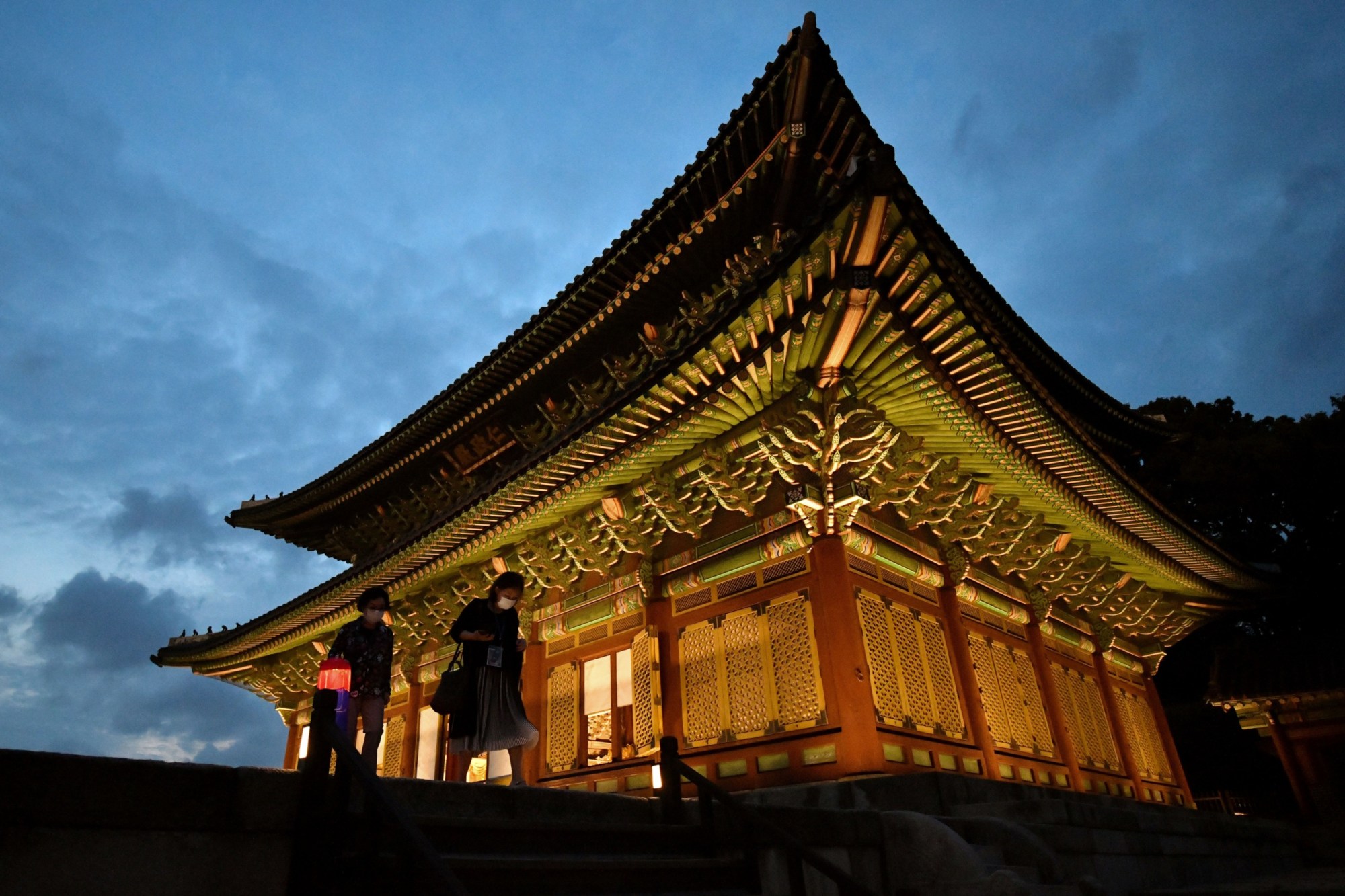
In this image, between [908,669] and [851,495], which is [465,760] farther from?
[908,669]

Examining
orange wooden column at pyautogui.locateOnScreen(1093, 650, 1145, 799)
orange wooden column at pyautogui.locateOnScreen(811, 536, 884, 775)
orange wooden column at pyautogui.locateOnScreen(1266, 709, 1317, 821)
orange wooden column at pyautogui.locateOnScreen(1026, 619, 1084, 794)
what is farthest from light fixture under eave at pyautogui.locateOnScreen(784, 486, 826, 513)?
orange wooden column at pyautogui.locateOnScreen(1266, 709, 1317, 821)

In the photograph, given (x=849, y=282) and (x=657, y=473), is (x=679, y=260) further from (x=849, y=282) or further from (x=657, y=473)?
(x=849, y=282)

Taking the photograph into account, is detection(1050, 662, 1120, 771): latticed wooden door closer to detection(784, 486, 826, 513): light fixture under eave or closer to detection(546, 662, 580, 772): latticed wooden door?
detection(784, 486, 826, 513): light fixture under eave

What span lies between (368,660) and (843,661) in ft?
15.6

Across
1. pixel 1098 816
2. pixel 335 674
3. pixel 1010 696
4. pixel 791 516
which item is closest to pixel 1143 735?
pixel 1010 696

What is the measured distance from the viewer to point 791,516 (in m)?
9.38

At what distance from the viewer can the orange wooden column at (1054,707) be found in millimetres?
11414

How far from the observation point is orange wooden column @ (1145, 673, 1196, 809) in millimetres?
15102

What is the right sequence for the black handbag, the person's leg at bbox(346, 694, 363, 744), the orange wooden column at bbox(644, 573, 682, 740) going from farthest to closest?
the orange wooden column at bbox(644, 573, 682, 740) → the person's leg at bbox(346, 694, 363, 744) → the black handbag

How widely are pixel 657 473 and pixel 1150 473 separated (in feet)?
77.5

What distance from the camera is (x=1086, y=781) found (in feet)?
38.9

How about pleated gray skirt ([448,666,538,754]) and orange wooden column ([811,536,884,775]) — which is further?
orange wooden column ([811,536,884,775])

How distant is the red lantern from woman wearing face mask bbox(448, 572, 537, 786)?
2.60 feet

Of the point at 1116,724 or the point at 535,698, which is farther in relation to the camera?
the point at 1116,724
